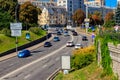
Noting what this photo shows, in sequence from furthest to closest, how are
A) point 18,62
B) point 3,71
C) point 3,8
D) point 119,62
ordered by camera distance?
point 3,8, point 18,62, point 3,71, point 119,62

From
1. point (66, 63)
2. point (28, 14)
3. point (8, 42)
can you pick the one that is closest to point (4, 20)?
point (8, 42)

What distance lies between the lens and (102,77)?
31.2 m

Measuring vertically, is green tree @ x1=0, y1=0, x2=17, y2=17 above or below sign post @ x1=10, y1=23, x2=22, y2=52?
above

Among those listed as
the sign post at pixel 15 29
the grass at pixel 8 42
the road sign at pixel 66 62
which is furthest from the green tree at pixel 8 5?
the road sign at pixel 66 62

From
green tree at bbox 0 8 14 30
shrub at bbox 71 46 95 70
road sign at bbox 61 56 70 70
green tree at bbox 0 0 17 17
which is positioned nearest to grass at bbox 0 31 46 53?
green tree at bbox 0 8 14 30

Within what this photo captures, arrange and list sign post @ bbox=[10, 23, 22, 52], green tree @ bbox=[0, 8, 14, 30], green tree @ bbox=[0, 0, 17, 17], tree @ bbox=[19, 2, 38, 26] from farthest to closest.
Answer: tree @ bbox=[19, 2, 38, 26]
green tree @ bbox=[0, 0, 17, 17]
green tree @ bbox=[0, 8, 14, 30]
sign post @ bbox=[10, 23, 22, 52]

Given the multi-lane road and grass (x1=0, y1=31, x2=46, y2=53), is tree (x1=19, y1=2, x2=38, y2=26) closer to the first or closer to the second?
grass (x1=0, y1=31, x2=46, y2=53)

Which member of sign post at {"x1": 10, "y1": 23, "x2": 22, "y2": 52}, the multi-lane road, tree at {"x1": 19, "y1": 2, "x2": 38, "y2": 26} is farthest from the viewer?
tree at {"x1": 19, "y1": 2, "x2": 38, "y2": 26}

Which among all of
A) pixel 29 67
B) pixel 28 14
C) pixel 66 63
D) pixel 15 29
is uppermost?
Answer: pixel 28 14

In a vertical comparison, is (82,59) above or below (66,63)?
above

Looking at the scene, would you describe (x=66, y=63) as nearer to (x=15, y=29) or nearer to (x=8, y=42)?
(x=15, y=29)

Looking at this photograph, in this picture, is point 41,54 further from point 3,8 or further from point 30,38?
point 3,8

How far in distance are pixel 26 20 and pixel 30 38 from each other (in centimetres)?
3035

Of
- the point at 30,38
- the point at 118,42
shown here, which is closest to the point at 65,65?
the point at 118,42
